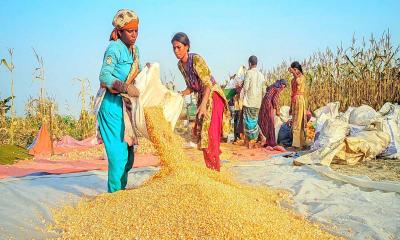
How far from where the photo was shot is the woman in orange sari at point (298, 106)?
29.5 ft

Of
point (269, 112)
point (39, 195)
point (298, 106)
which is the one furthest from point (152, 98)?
point (269, 112)

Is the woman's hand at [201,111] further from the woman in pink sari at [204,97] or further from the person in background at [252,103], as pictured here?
the person in background at [252,103]

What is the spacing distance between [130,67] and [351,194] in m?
2.42

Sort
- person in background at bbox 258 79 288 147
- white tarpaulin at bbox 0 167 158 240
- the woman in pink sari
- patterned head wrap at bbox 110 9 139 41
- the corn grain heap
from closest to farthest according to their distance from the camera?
the corn grain heap → white tarpaulin at bbox 0 167 158 240 → patterned head wrap at bbox 110 9 139 41 → the woman in pink sari → person in background at bbox 258 79 288 147

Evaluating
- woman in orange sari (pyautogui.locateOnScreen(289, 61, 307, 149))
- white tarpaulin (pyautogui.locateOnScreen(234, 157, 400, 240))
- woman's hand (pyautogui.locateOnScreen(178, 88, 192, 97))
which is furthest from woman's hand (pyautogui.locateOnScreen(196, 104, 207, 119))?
woman in orange sari (pyautogui.locateOnScreen(289, 61, 307, 149))

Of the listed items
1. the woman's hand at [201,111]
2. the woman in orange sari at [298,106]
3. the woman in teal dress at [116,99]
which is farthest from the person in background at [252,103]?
the woman in teal dress at [116,99]

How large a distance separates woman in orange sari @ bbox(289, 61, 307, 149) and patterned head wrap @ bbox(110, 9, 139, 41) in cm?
597

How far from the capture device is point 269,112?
9547 mm

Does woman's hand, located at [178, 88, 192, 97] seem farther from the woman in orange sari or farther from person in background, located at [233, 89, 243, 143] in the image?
person in background, located at [233, 89, 243, 143]

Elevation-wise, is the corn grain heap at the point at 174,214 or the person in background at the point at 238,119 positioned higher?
the person in background at the point at 238,119

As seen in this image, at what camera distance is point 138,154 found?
831 cm

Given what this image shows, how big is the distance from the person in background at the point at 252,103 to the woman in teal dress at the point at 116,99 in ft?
19.6

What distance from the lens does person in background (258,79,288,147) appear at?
9391 millimetres

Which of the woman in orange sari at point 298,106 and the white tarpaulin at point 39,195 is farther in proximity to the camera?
the woman in orange sari at point 298,106
